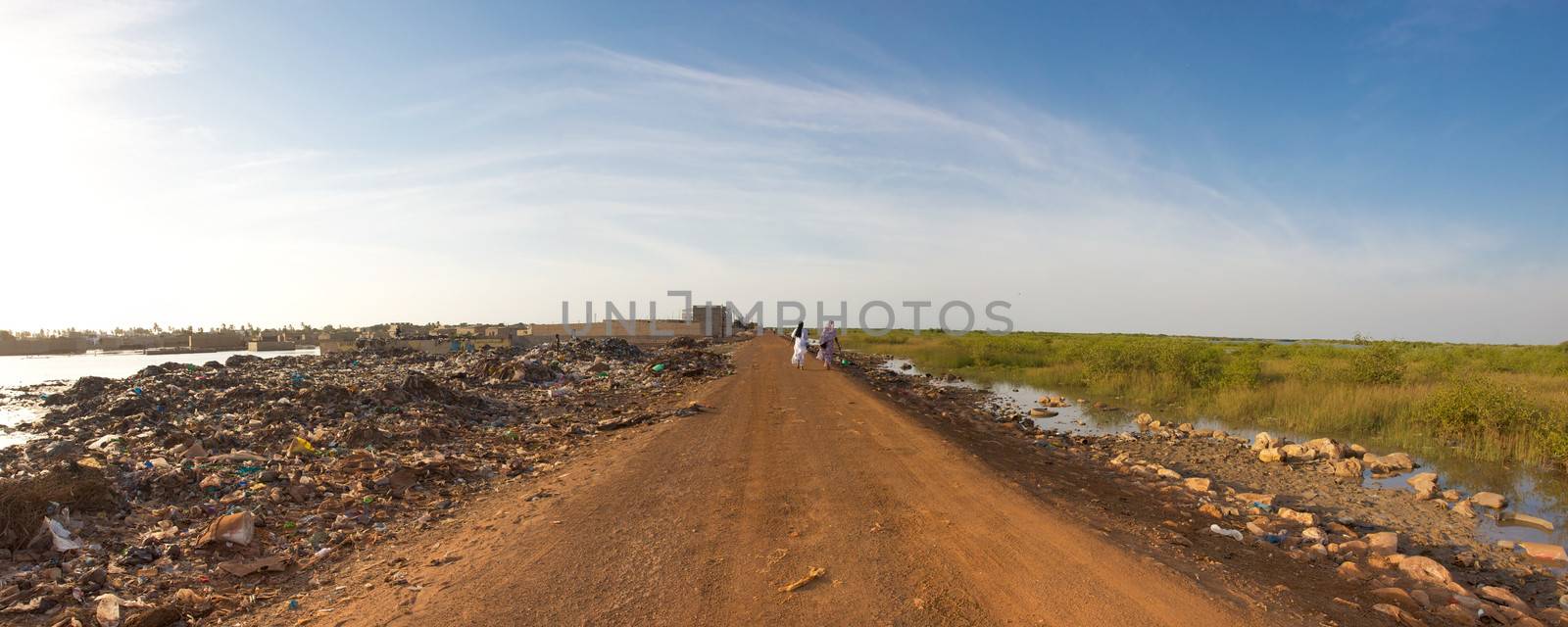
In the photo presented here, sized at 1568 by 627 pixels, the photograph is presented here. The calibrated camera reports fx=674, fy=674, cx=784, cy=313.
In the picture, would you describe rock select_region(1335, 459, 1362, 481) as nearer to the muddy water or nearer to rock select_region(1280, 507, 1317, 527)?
the muddy water

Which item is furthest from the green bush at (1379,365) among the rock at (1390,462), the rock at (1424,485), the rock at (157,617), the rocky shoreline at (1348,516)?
the rock at (157,617)

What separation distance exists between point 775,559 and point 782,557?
6cm

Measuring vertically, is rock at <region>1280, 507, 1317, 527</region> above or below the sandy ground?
below

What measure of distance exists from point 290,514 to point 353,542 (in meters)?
1.30

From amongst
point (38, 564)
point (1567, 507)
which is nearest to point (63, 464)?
point (38, 564)

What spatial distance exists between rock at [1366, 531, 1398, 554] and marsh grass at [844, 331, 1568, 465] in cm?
742

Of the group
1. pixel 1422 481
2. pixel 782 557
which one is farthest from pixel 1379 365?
pixel 782 557

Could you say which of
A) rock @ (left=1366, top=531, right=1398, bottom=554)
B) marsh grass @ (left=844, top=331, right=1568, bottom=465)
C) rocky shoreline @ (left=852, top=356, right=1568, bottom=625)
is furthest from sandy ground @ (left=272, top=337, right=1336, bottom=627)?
marsh grass @ (left=844, top=331, right=1568, bottom=465)

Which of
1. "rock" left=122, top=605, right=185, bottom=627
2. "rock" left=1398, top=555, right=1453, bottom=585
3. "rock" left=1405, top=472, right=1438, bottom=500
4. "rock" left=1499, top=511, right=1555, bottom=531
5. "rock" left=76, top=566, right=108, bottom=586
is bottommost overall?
"rock" left=1499, top=511, right=1555, bottom=531

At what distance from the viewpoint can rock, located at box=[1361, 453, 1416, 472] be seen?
10898 millimetres

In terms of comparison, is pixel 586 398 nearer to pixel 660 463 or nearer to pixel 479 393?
pixel 479 393

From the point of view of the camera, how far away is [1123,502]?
25.4 feet

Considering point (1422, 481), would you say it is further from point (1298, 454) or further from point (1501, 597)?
point (1501, 597)

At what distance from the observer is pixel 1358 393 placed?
16594 millimetres
